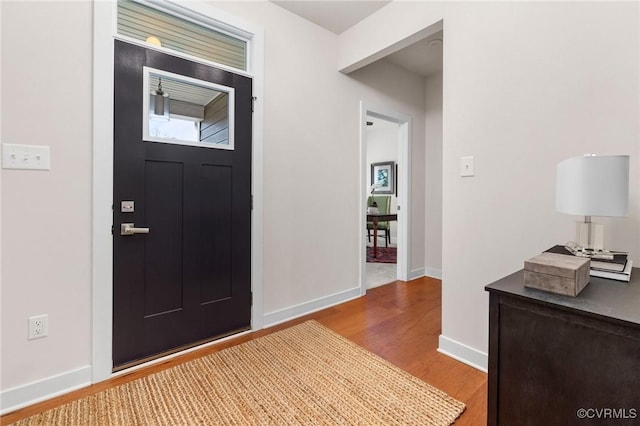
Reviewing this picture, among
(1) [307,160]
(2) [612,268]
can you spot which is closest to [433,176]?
(1) [307,160]

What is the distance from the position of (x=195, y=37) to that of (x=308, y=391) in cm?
238

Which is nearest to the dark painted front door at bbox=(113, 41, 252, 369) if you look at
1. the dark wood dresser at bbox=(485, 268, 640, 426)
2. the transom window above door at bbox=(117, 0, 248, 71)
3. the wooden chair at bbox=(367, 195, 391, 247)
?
the transom window above door at bbox=(117, 0, 248, 71)

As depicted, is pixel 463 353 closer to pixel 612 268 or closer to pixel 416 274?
pixel 612 268

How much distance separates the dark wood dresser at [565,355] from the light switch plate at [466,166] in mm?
938

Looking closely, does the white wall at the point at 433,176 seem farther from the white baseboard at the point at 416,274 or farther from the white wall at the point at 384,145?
the white wall at the point at 384,145

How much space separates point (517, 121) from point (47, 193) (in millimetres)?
2587

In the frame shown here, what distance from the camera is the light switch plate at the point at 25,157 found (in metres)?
1.43

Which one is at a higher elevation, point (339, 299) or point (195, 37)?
point (195, 37)

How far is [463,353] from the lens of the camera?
190cm

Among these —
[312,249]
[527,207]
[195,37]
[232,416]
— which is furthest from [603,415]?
[195,37]

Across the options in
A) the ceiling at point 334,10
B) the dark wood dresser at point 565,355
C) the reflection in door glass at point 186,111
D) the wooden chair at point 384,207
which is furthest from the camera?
the wooden chair at point 384,207

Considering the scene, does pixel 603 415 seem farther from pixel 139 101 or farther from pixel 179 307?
pixel 139 101

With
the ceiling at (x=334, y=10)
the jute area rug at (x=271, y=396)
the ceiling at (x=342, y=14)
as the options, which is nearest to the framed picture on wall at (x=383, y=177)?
the ceiling at (x=342, y=14)

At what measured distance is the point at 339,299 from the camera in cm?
292
